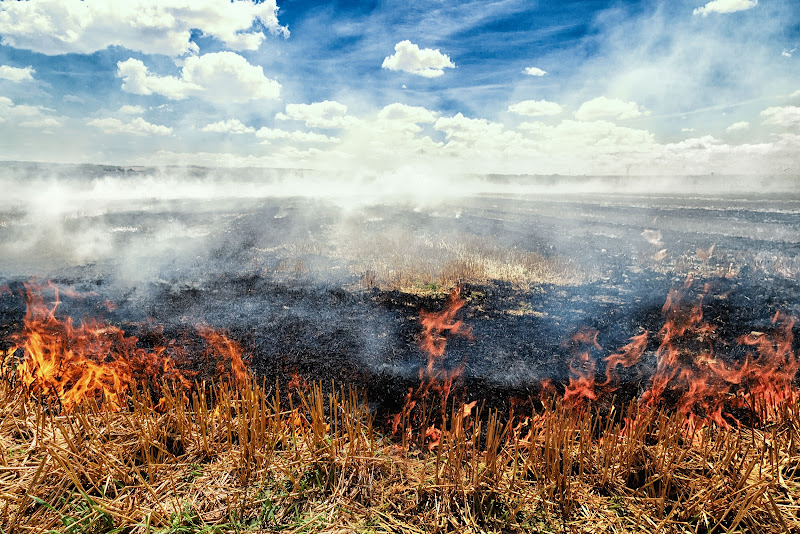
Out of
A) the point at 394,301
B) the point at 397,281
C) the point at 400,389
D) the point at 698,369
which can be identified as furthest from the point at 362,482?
the point at 397,281

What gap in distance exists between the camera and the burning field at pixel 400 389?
2875mm

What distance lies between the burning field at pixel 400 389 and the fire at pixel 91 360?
0.19 ft

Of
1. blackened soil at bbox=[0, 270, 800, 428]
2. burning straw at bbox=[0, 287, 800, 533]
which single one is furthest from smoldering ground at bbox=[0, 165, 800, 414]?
burning straw at bbox=[0, 287, 800, 533]

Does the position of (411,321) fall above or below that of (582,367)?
above

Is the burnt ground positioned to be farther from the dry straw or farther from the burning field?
the dry straw

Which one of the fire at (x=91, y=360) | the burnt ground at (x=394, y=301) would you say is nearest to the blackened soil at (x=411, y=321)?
the burnt ground at (x=394, y=301)

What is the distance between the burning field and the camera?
9.43 ft

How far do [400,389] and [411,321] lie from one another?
287cm

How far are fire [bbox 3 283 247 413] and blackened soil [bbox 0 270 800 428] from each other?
0.32 meters

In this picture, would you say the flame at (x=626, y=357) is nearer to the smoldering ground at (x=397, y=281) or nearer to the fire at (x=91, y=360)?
the smoldering ground at (x=397, y=281)

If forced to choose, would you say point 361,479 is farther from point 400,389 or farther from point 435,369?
point 435,369

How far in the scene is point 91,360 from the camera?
5973 millimetres

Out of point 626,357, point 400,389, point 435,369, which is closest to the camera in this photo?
point 400,389

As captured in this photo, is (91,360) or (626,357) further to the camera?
(626,357)
